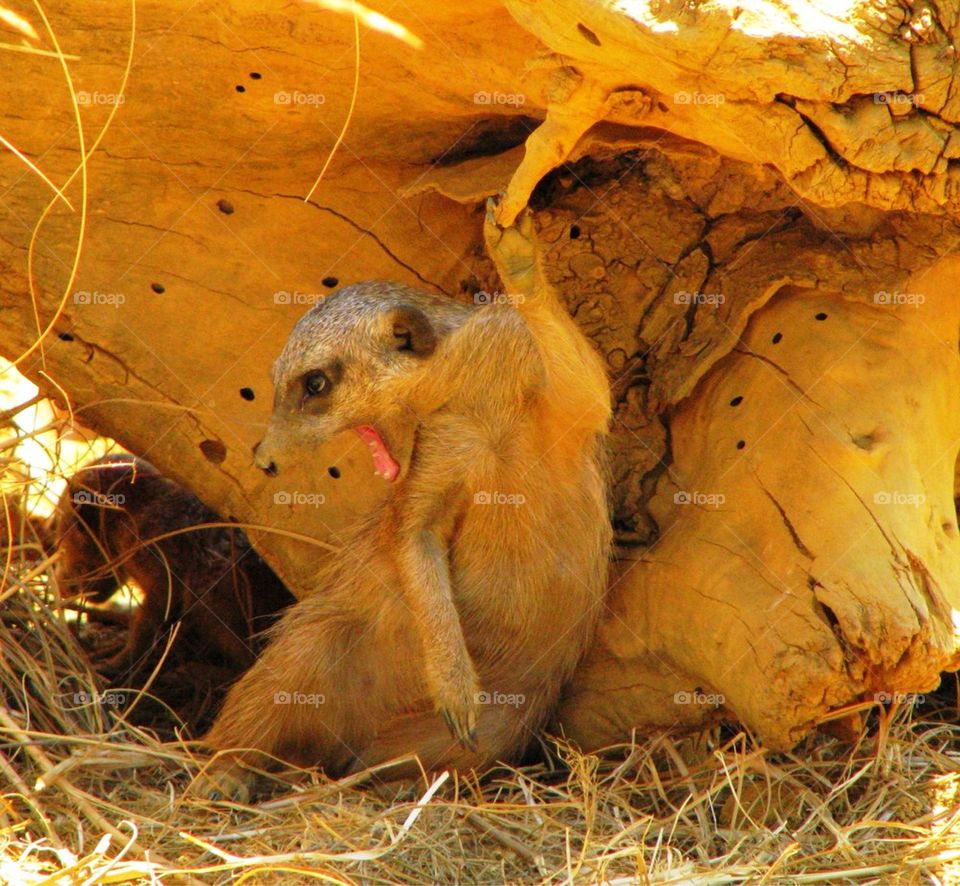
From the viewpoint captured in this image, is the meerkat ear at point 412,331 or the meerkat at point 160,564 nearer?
the meerkat ear at point 412,331

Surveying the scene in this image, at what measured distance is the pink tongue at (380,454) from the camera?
12.5 ft

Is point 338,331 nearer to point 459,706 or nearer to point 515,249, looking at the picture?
point 515,249

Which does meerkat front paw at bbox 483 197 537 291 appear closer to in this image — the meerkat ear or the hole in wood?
the meerkat ear

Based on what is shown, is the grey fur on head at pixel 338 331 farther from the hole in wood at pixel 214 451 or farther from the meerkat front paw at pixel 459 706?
the meerkat front paw at pixel 459 706

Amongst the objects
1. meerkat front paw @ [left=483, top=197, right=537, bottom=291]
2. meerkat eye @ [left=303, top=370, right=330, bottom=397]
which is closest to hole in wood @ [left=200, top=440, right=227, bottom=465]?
meerkat eye @ [left=303, top=370, right=330, bottom=397]

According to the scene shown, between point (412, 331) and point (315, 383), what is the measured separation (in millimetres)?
356

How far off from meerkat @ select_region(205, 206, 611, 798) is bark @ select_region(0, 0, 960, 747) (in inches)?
11.6

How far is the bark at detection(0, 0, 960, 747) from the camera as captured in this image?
3.07 m

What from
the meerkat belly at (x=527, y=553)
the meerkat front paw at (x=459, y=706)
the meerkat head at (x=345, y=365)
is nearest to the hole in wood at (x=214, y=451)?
the meerkat head at (x=345, y=365)

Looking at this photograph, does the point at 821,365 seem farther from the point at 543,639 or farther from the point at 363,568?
the point at 363,568

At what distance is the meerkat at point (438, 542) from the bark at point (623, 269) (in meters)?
0.29

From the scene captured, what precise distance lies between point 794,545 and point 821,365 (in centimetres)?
64

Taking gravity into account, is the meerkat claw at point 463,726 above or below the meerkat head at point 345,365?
below

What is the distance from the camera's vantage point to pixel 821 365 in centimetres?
381
